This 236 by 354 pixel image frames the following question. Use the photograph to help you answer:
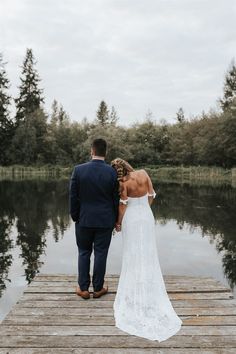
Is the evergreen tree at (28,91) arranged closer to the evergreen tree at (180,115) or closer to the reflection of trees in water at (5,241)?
the evergreen tree at (180,115)

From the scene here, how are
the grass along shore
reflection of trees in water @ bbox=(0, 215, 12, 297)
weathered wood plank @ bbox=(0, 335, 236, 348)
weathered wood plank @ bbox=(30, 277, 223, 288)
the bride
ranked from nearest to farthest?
1. weathered wood plank @ bbox=(0, 335, 236, 348)
2. the bride
3. weathered wood plank @ bbox=(30, 277, 223, 288)
4. reflection of trees in water @ bbox=(0, 215, 12, 297)
5. the grass along shore

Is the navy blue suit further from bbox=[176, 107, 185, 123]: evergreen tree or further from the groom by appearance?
bbox=[176, 107, 185, 123]: evergreen tree

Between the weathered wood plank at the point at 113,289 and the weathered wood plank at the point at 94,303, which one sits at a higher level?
the weathered wood plank at the point at 94,303

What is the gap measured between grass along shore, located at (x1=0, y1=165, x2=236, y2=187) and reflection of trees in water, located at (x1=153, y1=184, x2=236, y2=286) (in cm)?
1733

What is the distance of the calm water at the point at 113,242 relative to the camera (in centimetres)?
877

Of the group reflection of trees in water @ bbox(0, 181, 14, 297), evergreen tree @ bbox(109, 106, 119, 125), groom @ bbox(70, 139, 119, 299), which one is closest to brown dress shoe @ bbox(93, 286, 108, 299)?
groom @ bbox(70, 139, 119, 299)

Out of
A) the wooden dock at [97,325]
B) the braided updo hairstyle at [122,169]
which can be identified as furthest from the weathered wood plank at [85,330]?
the braided updo hairstyle at [122,169]

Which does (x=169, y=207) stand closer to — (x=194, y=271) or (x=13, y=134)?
(x=194, y=271)

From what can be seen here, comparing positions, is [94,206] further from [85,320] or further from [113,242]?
[113,242]

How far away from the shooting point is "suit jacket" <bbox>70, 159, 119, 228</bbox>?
444 cm

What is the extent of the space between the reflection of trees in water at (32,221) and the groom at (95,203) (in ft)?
13.5

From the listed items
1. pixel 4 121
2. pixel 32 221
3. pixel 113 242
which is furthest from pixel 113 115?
pixel 113 242

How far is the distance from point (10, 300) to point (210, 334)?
437 centimetres

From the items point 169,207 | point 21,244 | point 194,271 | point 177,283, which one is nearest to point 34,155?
point 169,207
